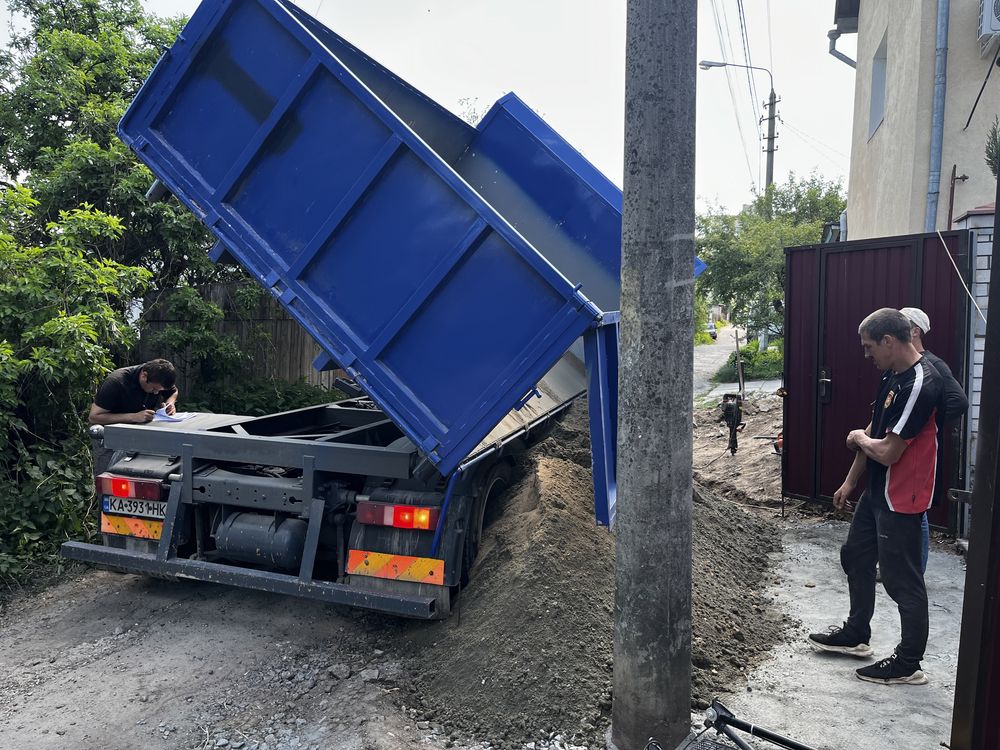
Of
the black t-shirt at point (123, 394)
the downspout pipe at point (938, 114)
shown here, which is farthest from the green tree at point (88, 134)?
the downspout pipe at point (938, 114)

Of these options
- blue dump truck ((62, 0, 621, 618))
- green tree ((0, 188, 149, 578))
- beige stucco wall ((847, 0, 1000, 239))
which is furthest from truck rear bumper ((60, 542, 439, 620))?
beige stucco wall ((847, 0, 1000, 239))

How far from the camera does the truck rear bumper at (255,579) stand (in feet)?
13.0

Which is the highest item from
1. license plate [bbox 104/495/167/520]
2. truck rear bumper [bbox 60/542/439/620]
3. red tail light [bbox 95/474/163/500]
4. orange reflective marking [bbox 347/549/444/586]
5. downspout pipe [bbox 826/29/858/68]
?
downspout pipe [bbox 826/29/858/68]

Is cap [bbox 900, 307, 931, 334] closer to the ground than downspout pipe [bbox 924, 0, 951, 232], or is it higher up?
closer to the ground

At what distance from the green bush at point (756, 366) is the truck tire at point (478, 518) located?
16516 millimetres

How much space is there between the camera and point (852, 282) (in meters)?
6.66

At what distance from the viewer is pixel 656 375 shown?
9.67ft

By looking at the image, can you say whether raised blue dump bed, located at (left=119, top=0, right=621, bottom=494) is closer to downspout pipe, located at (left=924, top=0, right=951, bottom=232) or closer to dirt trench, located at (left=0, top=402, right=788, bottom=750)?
dirt trench, located at (left=0, top=402, right=788, bottom=750)

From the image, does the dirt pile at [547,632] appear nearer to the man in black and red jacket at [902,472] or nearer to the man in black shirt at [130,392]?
the man in black and red jacket at [902,472]

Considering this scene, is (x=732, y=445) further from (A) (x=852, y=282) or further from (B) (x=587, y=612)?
(B) (x=587, y=612)

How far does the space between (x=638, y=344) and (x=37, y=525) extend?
4.86m

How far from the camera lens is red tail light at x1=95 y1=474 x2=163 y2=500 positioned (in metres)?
4.64

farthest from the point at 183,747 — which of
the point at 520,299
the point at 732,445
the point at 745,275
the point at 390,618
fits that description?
the point at 745,275

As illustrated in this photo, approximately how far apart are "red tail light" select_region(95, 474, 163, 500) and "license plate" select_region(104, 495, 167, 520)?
0.03 m
